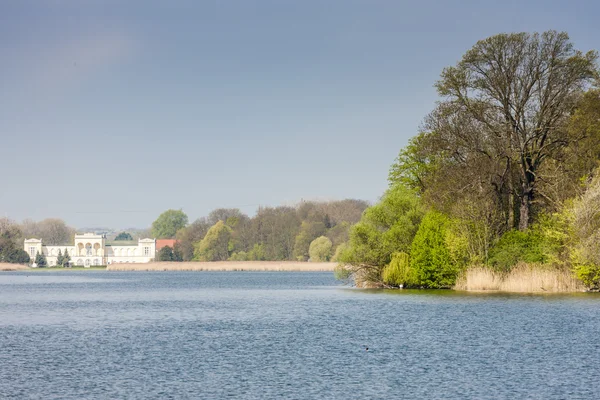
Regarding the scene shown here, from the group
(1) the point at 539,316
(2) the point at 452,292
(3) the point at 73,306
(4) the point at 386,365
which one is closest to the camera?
(4) the point at 386,365

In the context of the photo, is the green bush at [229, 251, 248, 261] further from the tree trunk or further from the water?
the water

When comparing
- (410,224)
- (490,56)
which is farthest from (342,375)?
(490,56)

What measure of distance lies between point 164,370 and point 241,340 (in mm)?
7114

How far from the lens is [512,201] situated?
183 feet

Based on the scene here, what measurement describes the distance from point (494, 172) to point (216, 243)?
11898 cm

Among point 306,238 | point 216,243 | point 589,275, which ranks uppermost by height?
point 306,238

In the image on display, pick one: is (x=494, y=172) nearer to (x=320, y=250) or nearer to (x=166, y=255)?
(x=320, y=250)

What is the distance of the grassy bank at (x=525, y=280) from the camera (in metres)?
48.0

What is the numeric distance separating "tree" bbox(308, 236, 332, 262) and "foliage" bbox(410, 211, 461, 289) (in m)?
88.0

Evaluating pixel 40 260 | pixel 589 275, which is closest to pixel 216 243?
pixel 40 260

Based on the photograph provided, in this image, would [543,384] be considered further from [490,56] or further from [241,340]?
[490,56]

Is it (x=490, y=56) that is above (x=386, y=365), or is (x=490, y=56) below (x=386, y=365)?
above

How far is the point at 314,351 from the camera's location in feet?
84.2

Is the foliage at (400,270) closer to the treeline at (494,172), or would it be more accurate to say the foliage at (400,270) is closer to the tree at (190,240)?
the treeline at (494,172)
